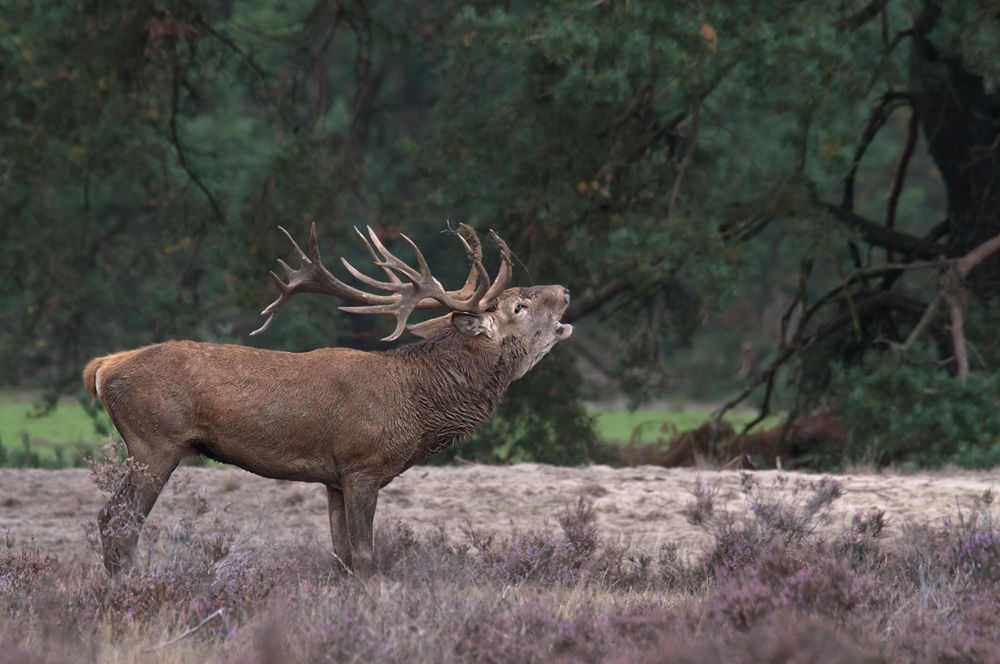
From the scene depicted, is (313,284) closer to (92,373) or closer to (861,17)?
(92,373)

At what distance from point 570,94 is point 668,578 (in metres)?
5.86

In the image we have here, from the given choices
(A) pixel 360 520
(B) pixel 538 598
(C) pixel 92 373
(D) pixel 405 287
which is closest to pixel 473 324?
(D) pixel 405 287

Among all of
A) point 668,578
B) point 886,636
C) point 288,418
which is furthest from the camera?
point 668,578

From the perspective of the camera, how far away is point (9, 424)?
2392 cm

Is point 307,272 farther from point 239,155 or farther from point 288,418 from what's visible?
point 239,155

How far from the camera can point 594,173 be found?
11.8 metres

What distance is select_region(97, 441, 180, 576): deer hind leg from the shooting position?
577cm

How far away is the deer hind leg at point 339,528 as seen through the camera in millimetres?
6430

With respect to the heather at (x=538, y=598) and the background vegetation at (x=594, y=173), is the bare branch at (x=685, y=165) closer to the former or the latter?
the background vegetation at (x=594, y=173)

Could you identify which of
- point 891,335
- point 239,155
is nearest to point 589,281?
point 891,335

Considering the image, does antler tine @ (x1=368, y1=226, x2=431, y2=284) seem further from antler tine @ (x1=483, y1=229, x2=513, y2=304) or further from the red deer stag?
antler tine @ (x1=483, y1=229, x2=513, y2=304)

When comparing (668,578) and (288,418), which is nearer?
(288,418)

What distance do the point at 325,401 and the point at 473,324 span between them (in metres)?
1.08

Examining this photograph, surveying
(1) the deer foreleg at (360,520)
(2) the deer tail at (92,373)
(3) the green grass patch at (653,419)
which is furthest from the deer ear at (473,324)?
(3) the green grass patch at (653,419)
